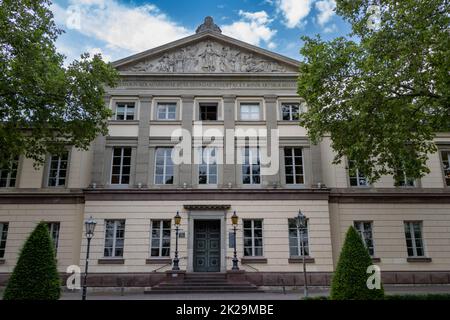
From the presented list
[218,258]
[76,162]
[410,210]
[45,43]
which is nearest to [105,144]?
[76,162]

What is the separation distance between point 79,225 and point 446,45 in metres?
19.7

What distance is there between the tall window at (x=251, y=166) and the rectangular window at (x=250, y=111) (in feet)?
6.94

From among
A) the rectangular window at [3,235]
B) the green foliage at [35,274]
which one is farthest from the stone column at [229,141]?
the rectangular window at [3,235]

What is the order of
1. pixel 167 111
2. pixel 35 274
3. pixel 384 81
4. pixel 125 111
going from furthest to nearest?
1. pixel 167 111
2. pixel 125 111
3. pixel 384 81
4. pixel 35 274

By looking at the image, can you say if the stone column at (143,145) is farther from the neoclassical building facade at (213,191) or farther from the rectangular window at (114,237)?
the rectangular window at (114,237)

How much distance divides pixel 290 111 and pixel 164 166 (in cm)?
856

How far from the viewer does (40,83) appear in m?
16.1

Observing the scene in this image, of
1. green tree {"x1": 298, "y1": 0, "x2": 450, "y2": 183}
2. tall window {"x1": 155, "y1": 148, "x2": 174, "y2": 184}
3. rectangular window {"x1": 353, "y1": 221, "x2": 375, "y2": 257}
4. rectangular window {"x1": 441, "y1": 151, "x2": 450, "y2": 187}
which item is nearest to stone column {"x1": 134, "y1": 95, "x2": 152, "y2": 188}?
tall window {"x1": 155, "y1": 148, "x2": 174, "y2": 184}

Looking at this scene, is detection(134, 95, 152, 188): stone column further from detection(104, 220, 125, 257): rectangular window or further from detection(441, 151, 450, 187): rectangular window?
detection(441, 151, 450, 187): rectangular window

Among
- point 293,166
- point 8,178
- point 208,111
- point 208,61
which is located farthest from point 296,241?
point 8,178

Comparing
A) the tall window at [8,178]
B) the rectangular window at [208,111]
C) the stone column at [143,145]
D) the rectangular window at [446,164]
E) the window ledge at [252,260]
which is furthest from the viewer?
the rectangular window at [208,111]

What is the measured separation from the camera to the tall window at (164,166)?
22438 mm

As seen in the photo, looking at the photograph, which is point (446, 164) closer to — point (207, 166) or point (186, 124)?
point (207, 166)

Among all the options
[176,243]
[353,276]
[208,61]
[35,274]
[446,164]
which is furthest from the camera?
[208,61]
